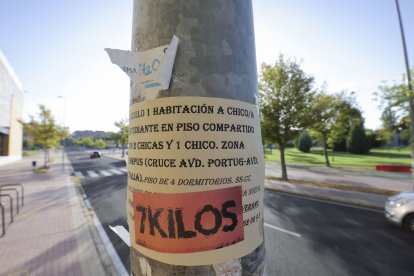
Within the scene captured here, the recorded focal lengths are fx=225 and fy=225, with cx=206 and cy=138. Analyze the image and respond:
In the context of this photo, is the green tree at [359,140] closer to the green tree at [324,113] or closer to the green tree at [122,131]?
the green tree at [324,113]

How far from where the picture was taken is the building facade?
30.5m

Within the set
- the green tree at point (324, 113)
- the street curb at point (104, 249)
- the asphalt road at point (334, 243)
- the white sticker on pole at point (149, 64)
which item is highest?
the green tree at point (324, 113)

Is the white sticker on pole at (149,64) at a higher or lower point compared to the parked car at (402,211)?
higher

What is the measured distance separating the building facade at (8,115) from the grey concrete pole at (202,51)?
35142 mm

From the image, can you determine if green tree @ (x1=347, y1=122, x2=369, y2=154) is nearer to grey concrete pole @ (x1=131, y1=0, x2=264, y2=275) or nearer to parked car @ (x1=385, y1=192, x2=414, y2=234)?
parked car @ (x1=385, y1=192, x2=414, y2=234)

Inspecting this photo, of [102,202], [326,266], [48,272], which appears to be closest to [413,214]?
[326,266]

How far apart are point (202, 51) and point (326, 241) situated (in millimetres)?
6425

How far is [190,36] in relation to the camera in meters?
1.04

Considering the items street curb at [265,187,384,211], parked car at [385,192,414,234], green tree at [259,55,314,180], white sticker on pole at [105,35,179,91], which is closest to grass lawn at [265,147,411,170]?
green tree at [259,55,314,180]

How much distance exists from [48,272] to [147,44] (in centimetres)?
541

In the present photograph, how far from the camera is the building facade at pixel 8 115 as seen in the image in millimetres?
30484

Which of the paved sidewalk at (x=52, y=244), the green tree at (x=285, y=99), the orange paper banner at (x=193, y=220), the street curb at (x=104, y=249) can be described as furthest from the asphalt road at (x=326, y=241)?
the green tree at (x=285, y=99)

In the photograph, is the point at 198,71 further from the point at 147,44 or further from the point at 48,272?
the point at 48,272

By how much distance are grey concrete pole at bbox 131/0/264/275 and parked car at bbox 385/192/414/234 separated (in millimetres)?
7383
